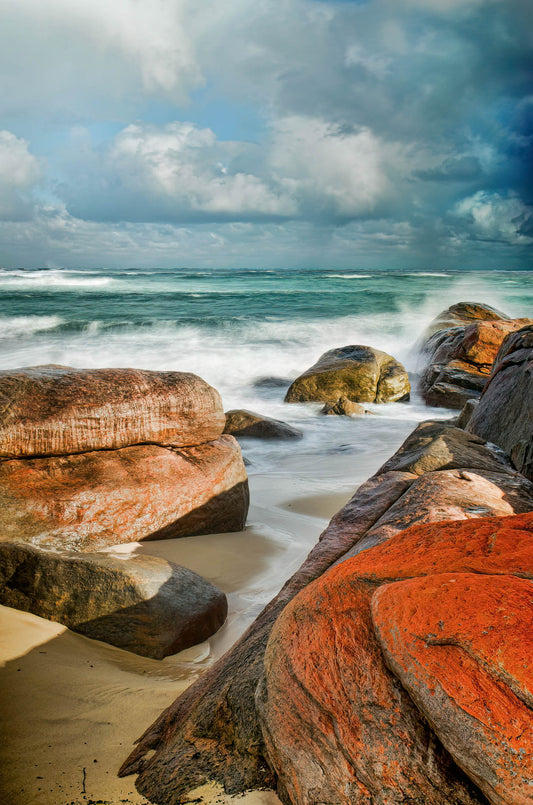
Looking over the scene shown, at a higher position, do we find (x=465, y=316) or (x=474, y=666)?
(x=465, y=316)

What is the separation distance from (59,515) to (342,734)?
10.1ft

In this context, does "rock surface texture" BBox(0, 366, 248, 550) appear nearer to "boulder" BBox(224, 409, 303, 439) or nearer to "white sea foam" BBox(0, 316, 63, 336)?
"boulder" BBox(224, 409, 303, 439)

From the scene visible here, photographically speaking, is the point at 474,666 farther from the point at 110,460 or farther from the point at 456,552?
the point at 110,460

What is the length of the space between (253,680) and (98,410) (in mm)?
2949

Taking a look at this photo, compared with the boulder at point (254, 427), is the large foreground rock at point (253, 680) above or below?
above

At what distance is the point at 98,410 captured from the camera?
4.43 metres

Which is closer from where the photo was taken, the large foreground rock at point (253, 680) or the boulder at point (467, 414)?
the large foreground rock at point (253, 680)

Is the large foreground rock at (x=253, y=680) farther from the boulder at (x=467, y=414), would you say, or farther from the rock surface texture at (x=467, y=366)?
the rock surface texture at (x=467, y=366)

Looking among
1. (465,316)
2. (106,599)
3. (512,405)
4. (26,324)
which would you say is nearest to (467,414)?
(512,405)

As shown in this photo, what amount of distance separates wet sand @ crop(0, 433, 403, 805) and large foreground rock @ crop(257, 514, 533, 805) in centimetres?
28

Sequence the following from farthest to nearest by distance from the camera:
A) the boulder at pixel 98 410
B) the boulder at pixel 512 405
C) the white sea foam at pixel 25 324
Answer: the white sea foam at pixel 25 324, the boulder at pixel 98 410, the boulder at pixel 512 405

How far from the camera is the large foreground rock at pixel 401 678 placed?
1313 mm

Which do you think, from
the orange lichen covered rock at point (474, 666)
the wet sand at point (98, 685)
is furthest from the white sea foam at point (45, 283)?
the orange lichen covered rock at point (474, 666)

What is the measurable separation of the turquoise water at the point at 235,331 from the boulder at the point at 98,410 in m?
3.23
